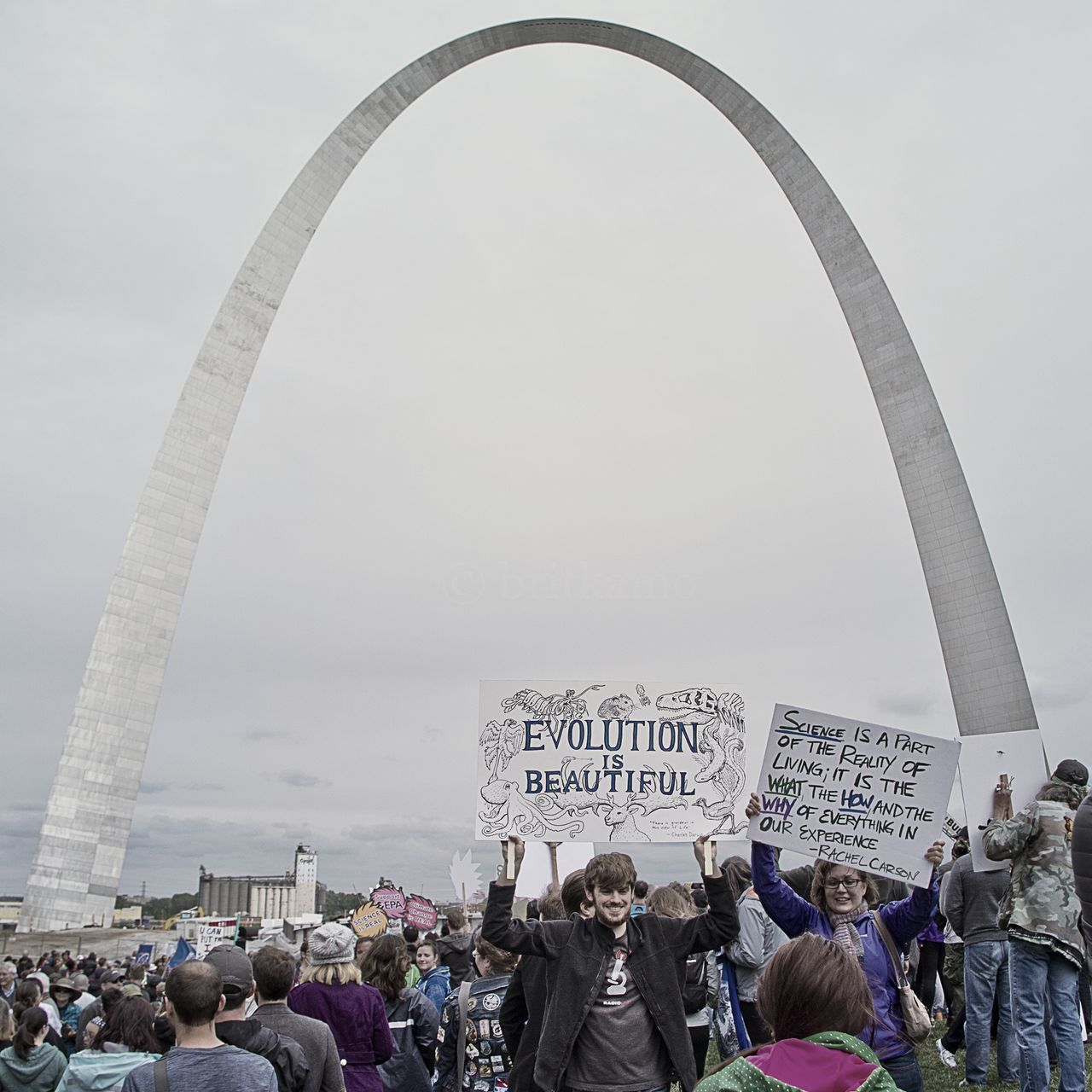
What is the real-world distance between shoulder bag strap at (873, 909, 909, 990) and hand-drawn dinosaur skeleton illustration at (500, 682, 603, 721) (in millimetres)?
2037

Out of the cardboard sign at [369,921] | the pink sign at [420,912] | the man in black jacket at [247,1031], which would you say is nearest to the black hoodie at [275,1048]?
the man in black jacket at [247,1031]

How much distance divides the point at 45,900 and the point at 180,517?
7.86m

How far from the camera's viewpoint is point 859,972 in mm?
2432

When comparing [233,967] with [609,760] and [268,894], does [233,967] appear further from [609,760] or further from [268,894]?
[268,894]

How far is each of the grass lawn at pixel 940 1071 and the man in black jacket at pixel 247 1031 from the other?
2817mm

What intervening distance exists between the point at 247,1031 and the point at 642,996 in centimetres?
143

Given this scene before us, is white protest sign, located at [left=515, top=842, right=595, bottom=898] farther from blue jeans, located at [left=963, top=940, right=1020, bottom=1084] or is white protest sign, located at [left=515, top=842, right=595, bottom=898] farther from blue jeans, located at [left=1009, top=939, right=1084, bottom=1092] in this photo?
blue jeans, located at [left=1009, top=939, right=1084, bottom=1092]

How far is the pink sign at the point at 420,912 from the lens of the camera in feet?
42.3

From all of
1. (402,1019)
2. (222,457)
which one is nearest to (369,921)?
(402,1019)

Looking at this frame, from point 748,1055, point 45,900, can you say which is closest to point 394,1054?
point 748,1055

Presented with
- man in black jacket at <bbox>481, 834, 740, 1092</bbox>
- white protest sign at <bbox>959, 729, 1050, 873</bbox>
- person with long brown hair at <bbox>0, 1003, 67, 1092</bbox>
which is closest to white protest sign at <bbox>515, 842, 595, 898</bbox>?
white protest sign at <bbox>959, 729, 1050, 873</bbox>

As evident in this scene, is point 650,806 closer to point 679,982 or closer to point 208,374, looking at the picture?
point 679,982

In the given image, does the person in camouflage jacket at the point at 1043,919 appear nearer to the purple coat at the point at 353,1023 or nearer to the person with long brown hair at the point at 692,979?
the person with long brown hair at the point at 692,979

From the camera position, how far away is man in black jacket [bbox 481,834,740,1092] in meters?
4.21
